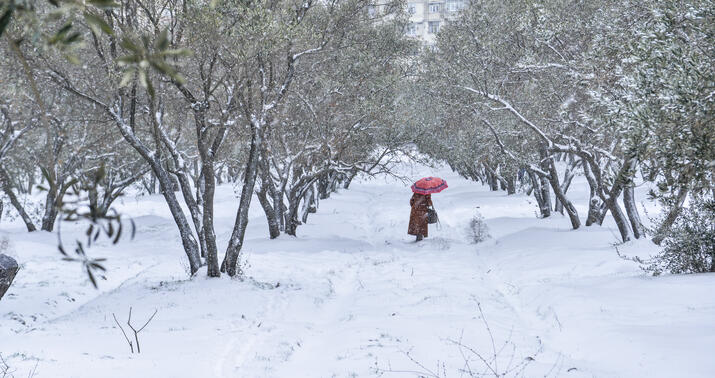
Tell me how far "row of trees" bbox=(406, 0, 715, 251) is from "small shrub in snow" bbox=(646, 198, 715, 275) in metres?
0.56

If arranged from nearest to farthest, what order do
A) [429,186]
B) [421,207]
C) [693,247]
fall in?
[693,247] → [429,186] → [421,207]

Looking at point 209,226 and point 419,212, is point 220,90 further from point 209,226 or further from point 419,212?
point 419,212

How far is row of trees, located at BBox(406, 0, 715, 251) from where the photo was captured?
6632 mm

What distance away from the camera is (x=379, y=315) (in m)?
9.81

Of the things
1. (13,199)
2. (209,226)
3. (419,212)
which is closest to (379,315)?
(209,226)

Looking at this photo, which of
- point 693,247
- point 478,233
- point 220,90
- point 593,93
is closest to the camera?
point 693,247

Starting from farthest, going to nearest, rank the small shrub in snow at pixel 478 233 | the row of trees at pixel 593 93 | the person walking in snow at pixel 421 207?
the small shrub in snow at pixel 478 233 < the person walking in snow at pixel 421 207 < the row of trees at pixel 593 93

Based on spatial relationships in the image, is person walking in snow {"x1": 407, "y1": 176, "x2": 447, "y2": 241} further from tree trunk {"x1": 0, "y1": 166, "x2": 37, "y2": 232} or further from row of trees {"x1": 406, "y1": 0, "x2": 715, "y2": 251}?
tree trunk {"x1": 0, "y1": 166, "x2": 37, "y2": 232}

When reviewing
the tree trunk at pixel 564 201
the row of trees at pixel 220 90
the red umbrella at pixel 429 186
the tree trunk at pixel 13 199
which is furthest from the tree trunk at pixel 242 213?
the tree trunk at pixel 13 199

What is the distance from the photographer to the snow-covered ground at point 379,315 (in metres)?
7.17

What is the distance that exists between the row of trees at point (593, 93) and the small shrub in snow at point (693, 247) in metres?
0.56

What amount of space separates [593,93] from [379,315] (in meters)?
5.63

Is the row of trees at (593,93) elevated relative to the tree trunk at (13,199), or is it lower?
elevated

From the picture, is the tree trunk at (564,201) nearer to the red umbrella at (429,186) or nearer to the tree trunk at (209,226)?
the red umbrella at (429,186)
